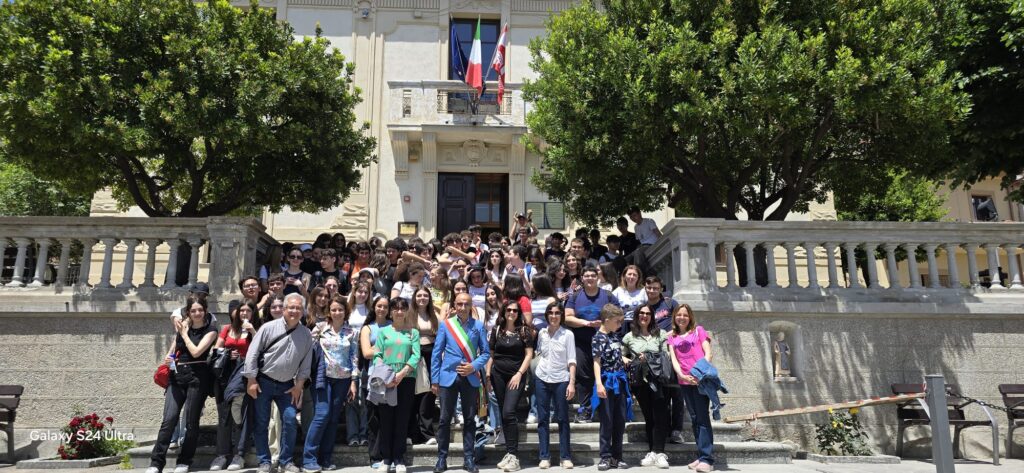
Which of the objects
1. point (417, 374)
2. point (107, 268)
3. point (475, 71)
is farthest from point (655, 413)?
point (475, 71)

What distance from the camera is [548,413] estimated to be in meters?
6.79

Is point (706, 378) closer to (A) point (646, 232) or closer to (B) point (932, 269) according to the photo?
(B) point (932, 269)

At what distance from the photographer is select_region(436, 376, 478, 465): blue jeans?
257 inches

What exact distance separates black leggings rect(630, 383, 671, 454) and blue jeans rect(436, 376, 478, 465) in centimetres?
171

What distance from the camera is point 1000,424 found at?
346 inches

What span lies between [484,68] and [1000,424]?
13.8 meters

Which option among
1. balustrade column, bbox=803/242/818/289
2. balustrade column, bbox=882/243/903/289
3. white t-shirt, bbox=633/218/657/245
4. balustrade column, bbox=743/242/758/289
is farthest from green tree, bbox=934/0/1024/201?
white t-shirt, bbox=633/218/657/245

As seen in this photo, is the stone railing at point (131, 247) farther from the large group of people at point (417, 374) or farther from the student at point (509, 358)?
the student at point (509, 358)

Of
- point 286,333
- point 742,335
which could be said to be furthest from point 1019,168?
point 286,333

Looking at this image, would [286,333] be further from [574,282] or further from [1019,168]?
[1019,168]

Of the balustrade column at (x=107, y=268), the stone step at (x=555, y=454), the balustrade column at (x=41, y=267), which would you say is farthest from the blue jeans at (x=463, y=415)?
the balustrade column at (x=41, y=267)

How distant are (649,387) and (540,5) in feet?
44.8

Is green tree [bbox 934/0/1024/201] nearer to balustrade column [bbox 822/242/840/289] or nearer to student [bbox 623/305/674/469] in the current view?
balustrade column [bbox 822/242/840/289]

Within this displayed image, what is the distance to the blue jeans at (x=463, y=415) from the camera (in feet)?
21.4
